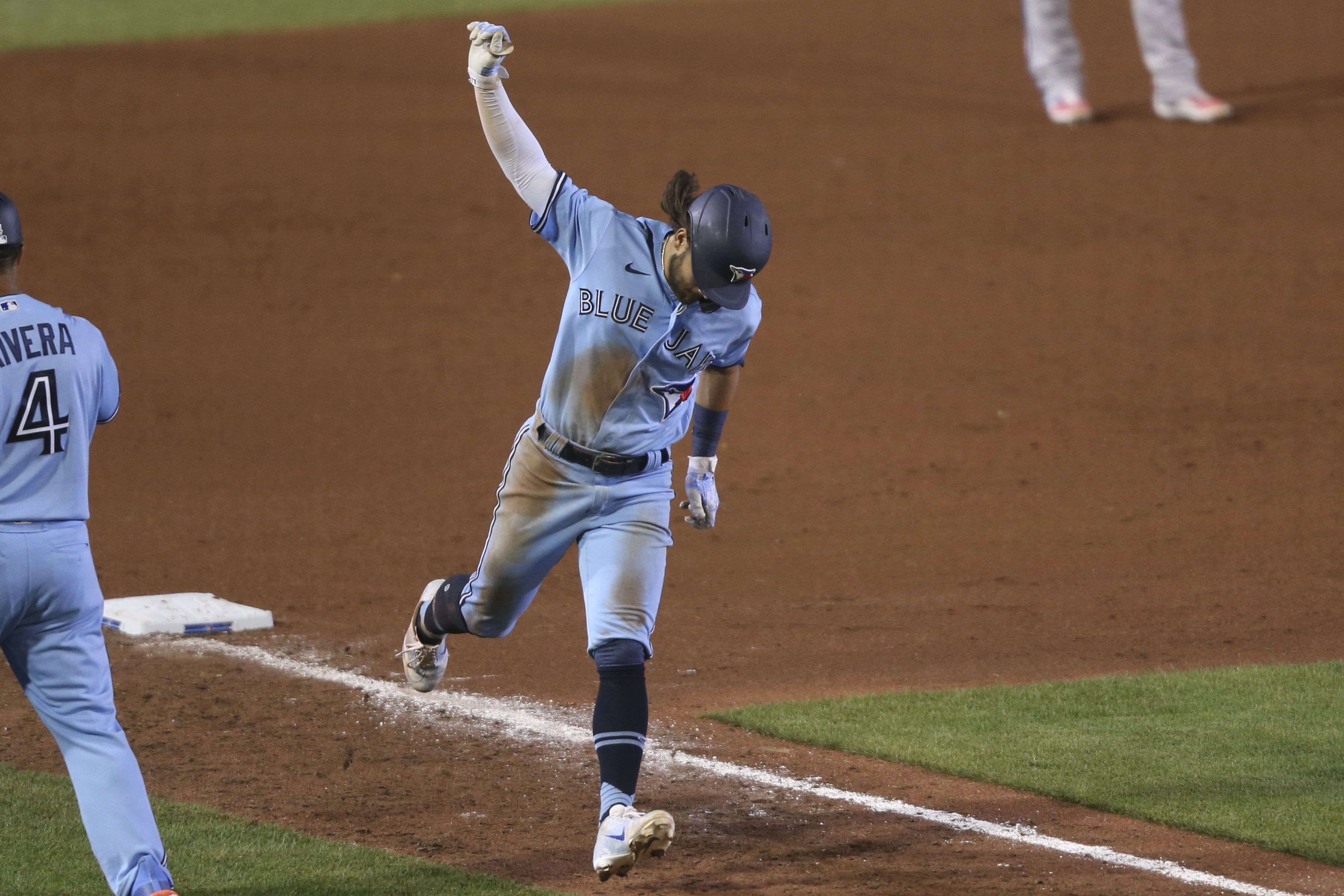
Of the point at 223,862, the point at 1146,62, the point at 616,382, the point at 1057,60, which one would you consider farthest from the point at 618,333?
the point at 1146,62

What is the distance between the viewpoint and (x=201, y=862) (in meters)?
5.07

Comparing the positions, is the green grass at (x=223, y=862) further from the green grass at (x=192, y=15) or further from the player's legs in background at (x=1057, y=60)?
the green grass at (x=192, y=15)

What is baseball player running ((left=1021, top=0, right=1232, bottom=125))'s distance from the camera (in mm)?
15719

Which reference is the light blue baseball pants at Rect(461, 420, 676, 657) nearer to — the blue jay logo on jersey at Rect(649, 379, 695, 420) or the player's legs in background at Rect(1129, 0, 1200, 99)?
the blue jay logo on jersey at Rect(649, 379, 695, 420)

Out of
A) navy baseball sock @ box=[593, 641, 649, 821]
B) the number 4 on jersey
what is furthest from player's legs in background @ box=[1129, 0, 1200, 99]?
the number 4 on jersey

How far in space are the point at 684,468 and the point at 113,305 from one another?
5.06 m

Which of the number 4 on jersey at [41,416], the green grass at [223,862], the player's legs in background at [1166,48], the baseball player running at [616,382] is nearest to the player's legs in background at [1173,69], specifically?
the player's legs in background at [1166,48]

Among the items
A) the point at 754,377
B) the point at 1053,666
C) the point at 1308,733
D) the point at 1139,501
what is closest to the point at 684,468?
the point at 754,377

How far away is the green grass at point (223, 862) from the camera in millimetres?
4887

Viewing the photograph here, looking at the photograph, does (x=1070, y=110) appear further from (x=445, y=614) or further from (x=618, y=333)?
(x=618, y=333)

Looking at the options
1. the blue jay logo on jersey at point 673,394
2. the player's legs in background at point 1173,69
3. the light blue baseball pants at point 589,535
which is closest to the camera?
the light blue baseball pants at point 589,535

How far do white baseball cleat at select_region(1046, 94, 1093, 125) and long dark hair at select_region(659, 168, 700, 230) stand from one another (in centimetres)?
1181

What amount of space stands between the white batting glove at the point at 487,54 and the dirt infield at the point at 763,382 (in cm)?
228

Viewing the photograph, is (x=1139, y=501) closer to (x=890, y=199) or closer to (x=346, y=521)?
(x=346, y=521)
